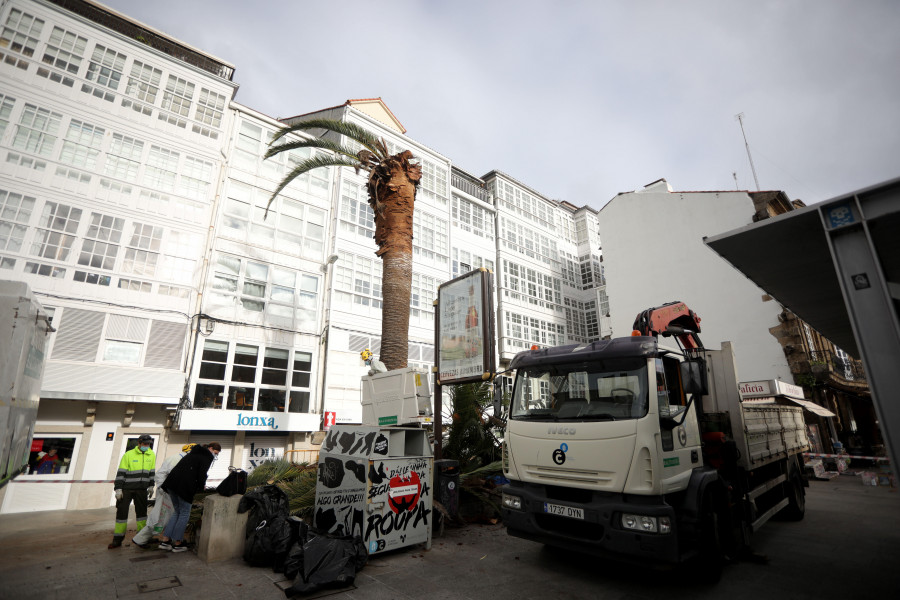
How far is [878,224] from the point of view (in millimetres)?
3467

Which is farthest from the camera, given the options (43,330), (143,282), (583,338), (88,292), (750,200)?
(583,338)

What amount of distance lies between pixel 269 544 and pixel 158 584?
1.22 meters

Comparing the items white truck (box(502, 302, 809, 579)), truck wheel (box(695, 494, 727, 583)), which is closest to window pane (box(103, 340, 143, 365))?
white truck (box(502, 302, 809, 579))

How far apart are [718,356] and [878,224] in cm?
387

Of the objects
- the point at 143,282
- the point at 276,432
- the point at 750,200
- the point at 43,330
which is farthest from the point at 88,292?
the point at 750,200

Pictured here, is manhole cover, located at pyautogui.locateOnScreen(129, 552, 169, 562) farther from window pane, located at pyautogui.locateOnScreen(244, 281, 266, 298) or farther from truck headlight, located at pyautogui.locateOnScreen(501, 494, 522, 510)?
window pane, located at pyautogui.locateOnScreen(244, 281, 266, 298)

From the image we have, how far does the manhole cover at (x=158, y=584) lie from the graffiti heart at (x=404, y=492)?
8.72ft

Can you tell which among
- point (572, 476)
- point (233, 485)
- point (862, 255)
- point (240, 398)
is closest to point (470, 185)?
point (240, 398)

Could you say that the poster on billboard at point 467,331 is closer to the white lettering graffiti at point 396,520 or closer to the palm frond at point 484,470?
the palm frond at point 484,470

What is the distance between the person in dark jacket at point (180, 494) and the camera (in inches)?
256

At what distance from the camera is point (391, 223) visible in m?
10.6

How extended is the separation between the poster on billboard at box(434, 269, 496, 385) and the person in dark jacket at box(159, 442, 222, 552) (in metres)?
4.56

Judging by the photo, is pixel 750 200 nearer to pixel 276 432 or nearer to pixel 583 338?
pixel 583 338

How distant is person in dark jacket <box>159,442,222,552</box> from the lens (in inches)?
256
